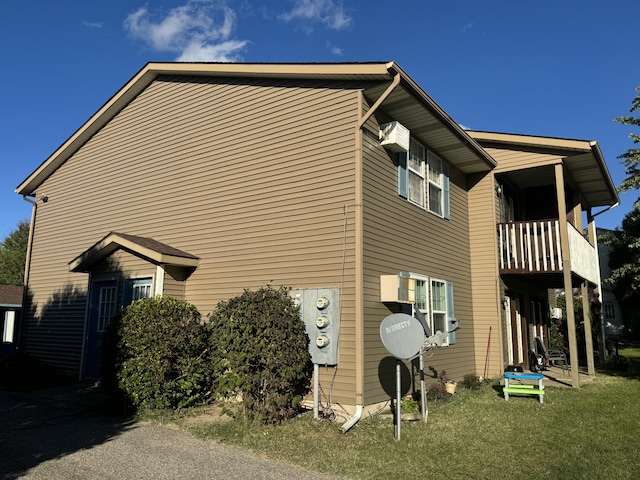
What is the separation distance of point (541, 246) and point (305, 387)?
717 cm

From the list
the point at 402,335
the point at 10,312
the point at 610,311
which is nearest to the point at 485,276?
the point at 402,335

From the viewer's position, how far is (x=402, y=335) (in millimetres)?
6320

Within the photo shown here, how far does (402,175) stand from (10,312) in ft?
66.7

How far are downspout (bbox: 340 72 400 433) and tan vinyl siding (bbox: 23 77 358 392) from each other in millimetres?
118

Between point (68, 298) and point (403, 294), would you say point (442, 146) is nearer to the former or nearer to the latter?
point (403, 294)

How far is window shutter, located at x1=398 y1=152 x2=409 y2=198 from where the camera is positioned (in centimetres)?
869

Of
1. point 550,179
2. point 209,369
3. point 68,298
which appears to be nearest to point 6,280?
point 68,298

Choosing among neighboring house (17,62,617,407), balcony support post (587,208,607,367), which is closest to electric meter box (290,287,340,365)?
neighboring house (17,62,617,407)

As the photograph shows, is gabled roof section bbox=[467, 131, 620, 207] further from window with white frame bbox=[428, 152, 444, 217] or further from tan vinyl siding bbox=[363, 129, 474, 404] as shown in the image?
window with white frame bbox=[428, 152, 444, 217]

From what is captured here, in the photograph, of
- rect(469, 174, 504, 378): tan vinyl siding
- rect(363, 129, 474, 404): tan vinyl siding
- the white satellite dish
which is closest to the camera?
the white satellite dish

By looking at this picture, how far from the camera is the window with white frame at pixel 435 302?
29.5 feet

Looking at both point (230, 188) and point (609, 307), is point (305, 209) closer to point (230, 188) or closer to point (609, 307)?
point (230, 188)

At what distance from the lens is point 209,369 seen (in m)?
7.66

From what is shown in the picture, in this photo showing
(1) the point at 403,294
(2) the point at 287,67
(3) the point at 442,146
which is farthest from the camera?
(3) the point at 442,146
